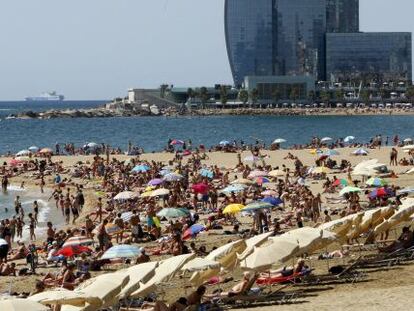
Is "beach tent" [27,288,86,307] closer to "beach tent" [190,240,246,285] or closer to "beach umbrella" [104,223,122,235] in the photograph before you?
"beach tent" [190,240,246,285]

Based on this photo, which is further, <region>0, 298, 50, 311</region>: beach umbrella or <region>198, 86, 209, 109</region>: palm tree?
<region>198, 86, 209, 109</region>: palm tree

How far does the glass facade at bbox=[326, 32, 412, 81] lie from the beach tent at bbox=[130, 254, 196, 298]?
582 ft

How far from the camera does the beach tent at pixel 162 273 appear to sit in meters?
14.8

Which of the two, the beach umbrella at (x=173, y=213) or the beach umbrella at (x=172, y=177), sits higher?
the beach umbrella at (x=173, y=213)

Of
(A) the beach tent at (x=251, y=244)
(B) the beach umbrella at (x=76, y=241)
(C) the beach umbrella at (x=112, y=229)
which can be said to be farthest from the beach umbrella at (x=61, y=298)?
(C) the beach umbrella at (x=112, y=229)

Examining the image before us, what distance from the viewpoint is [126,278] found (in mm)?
14453

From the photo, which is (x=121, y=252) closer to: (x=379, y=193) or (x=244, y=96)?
(x=379, y=193)

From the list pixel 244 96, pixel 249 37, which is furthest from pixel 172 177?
pixel 249 37

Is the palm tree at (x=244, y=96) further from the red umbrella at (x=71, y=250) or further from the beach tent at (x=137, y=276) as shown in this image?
the beach tent at (x=137, y=276)

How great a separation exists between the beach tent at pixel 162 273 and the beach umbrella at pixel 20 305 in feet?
7.72

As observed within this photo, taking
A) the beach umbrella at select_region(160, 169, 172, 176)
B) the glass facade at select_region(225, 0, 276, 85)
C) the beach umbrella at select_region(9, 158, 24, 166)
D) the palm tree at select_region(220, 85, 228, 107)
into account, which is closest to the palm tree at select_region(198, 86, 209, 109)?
the palm tree at select_region(220, 85, 228, 107)

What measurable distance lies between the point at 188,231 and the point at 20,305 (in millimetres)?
11417

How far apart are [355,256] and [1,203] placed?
22.3m

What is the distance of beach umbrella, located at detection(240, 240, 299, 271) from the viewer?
16.0 m
